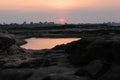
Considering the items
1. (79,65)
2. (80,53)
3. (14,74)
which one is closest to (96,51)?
(79,65)

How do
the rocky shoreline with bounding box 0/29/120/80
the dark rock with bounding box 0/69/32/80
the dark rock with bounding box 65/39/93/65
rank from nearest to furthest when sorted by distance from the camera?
1. the rocky shoreline with bounding box 0/29/120/80
2. the dark rock with bounding box 0/69/32/80
3. the dark rock with bounding box 65/39/93/65

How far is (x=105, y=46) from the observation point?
703 inches

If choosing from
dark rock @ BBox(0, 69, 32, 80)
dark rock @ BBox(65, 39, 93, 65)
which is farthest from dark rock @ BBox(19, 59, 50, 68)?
dark rock @ BBox(65, 39, 93, 65)

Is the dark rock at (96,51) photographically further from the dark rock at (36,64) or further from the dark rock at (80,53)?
the dark rock at (36,64)

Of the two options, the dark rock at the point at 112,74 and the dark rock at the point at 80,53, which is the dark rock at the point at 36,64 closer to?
the dark rock at the point at 80,53

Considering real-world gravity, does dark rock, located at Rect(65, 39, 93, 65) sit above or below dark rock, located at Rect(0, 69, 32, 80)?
above

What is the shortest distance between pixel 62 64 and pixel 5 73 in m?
3.23

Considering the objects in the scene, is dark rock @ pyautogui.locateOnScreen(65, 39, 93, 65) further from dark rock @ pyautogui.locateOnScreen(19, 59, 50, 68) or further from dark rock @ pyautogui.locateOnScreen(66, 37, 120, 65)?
dark rock @ pyautogui.locateOnScreen(19, 59, 50, 68)

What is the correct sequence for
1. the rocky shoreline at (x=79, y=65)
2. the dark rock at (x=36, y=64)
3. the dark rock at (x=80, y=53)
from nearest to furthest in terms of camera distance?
1. the rocky shoreline at (x=79, y=65)
2. the dark rock at (x=80, y=53)
3. the dark rock at (x=36, y=64)

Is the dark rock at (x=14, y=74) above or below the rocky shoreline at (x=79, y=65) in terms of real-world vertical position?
below

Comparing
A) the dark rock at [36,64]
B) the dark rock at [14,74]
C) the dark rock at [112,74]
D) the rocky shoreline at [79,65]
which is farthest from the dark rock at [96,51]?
the dark rock at [14,74]

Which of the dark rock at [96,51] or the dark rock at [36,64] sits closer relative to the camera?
the dark rock at [96,51]

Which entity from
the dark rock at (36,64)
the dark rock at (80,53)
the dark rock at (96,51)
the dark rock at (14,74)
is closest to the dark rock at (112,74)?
the dark rock at (96,51)

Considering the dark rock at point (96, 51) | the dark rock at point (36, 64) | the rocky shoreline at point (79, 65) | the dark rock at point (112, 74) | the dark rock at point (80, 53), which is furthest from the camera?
the dark rock at point (36, 64)
